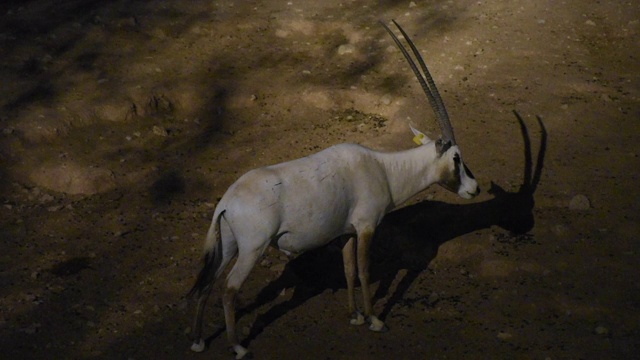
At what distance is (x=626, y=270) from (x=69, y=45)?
7761 mm

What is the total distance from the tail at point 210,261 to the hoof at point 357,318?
1.19 meters

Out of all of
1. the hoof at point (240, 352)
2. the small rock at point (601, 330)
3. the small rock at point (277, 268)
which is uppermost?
the hoof at point (240, 352)

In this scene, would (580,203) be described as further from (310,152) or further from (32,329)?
(32,329)

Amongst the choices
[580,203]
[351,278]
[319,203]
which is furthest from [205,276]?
[580,203]

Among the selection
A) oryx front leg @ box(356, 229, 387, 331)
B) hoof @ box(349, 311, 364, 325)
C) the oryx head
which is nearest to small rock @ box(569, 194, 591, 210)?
the oryx head

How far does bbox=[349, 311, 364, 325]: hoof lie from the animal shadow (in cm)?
22

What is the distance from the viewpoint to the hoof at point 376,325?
621 cm

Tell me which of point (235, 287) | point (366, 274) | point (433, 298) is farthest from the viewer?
point (433, 298)

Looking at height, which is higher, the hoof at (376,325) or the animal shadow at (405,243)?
the hoof at (376,325)

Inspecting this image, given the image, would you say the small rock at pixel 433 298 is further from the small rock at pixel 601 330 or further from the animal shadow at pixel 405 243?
the small rock at pixel 601 330

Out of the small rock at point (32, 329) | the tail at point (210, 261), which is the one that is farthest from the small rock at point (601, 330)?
the small rock at point (32, 329)

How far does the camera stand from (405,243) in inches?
290

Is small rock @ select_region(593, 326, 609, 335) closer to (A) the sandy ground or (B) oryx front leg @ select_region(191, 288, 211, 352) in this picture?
(A) the sandy ground

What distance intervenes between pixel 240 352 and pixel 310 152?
3.39 metres
